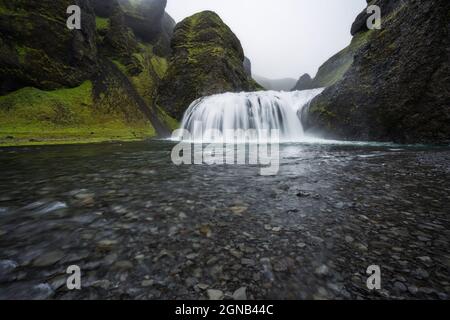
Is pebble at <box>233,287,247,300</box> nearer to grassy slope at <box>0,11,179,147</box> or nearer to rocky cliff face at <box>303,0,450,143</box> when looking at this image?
rocky cliff face at <box>303,0,450,143</box>

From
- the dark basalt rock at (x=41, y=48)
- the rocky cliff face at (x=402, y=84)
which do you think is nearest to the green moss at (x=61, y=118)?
the dark basalt rock at (x=41, y=48)

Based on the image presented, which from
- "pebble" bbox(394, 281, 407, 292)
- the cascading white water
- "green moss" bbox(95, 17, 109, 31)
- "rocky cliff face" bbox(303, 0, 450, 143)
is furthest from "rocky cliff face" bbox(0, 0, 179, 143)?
"pebble" bbox(394, 281, 407, 292)

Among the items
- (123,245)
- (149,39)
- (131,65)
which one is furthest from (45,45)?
(149,39)

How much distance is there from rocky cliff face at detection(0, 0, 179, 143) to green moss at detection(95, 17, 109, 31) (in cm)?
458

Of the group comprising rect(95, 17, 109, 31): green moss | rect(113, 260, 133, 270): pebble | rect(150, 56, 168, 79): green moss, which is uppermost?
rect(95, 17, 109, 31): green moss

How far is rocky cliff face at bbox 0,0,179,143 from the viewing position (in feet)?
77.7

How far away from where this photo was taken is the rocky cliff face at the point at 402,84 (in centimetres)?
1257

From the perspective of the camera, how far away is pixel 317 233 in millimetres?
2660

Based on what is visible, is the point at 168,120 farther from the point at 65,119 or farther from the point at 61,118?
the point at 61,118

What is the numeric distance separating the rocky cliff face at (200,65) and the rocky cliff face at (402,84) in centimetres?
2221

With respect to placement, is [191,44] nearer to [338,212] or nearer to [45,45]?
[45,45]

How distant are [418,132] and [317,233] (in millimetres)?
15929

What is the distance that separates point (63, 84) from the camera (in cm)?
2984

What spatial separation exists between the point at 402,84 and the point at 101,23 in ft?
183
